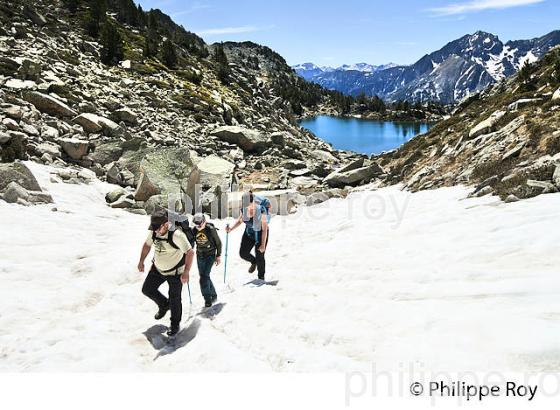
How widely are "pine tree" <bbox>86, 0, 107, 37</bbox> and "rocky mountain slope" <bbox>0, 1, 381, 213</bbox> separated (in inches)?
63.7

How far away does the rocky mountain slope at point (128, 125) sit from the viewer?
1975 cm

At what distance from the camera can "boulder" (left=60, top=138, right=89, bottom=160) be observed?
20.8 meters

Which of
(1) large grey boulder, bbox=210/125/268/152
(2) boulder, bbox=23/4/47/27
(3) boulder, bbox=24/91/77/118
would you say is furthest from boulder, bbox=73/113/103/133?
(2) boulder, bbox=23/4/47/27

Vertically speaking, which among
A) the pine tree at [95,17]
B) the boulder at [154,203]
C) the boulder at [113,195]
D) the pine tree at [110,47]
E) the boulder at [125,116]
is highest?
A: the pine tree at [95,17]

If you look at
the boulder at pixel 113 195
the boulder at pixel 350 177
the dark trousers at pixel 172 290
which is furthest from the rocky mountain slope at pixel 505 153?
the boulder at pixel 113 195

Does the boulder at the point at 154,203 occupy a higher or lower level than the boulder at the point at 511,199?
lower

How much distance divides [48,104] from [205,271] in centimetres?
2245

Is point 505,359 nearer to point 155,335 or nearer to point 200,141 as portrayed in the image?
point 155,335

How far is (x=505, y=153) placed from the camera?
664 inches

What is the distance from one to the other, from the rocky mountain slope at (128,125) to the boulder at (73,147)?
50 millimetres

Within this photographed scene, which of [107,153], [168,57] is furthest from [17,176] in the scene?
[168,57]

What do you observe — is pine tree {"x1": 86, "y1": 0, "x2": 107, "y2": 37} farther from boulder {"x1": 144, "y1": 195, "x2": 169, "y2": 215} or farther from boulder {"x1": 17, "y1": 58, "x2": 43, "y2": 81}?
boulder {"x1": 144, "y1": 195, "x2": 169, "y2": 215}

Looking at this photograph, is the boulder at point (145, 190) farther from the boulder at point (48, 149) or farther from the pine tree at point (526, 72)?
the pine tree at point (526, 72)

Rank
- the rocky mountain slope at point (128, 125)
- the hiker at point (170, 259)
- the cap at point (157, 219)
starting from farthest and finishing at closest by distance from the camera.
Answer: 1. the rocky mountain slope at point (128, 125)
2. the hiker at point (170, 259)
3. the cap at point (157, 219)
